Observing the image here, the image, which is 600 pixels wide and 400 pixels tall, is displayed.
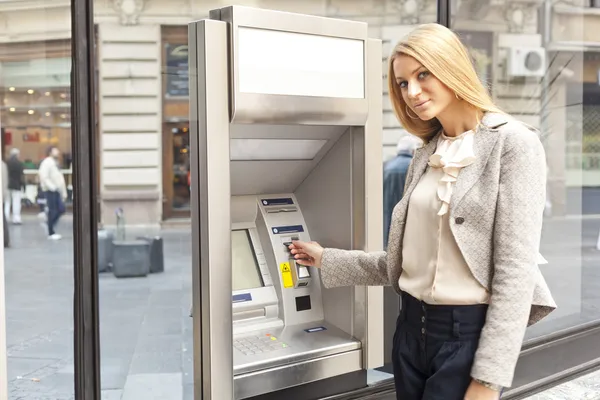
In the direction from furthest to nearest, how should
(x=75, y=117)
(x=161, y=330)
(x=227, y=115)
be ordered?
(x=161, y=330)
(x=75, y=117)
(x=227, y=115)

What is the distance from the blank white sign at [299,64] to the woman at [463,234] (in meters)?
0.49

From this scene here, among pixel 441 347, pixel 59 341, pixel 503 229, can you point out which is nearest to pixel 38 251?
pixel 59 341

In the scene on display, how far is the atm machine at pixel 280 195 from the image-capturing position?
212 centimetres

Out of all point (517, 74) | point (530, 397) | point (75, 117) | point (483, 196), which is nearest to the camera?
point (483, 196)

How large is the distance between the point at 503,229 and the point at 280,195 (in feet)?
3.58

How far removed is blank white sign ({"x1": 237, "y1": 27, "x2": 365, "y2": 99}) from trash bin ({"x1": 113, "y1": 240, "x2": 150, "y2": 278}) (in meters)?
3.12

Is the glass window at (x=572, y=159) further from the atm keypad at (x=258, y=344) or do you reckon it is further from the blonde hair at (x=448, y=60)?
the blonde hair at (x=448, y=60)

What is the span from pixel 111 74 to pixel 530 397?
605cm

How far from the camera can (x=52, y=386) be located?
298 centimetres

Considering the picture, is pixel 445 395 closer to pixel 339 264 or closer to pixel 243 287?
pixel 339 264

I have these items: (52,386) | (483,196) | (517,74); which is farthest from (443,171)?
(517,74)

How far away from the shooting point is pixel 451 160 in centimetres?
174

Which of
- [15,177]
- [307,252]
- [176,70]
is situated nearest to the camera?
[307,252]

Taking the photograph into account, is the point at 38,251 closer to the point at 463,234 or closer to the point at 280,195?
the point at 280,195
